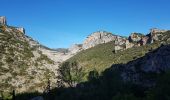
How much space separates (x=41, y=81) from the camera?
19762cm

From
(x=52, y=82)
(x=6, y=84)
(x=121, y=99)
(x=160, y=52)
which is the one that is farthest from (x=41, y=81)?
(x=121, y=99)

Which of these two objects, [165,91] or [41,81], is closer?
[165,91]

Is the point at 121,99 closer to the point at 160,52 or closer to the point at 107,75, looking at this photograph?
the point at 107,75

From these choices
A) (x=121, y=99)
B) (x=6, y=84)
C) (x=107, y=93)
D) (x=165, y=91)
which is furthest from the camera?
(x=6, y=84)

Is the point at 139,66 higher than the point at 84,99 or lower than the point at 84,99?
higher

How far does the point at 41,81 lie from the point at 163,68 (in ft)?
235

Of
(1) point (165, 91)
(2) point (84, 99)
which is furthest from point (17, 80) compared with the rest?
(1) point (165, 91)

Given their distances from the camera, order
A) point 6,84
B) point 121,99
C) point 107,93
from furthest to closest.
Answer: point 6,84
point 107,93
point 121,99

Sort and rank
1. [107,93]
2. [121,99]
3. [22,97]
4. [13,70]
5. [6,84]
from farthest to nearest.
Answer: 1. [13,70]
2. [6,84]
3. [22,97]
4. [107,93]
5. [121,99]

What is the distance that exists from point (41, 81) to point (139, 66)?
2281 inches

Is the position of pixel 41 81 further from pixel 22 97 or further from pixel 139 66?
pixel 139 66

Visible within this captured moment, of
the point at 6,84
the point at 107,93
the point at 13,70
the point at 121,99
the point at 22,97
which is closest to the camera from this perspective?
the point at 121,99

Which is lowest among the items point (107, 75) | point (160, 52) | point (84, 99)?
point (84, 99)

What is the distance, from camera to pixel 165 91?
87750 millimetres
